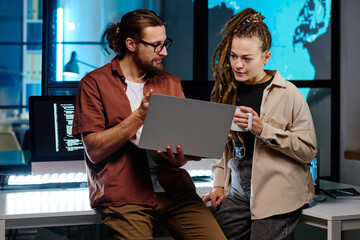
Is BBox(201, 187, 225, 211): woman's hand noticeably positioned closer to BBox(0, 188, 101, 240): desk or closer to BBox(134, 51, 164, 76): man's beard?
BBox(0, 188, 101, 240): desk

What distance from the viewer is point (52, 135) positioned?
229 centimetres

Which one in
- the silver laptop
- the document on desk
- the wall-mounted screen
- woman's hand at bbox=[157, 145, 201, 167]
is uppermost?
the wall-mounted screen

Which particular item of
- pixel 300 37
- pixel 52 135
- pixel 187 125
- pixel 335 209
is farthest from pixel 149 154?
pixel 300 37

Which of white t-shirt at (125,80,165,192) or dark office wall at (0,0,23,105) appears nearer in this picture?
white t-shirt at (125,80,165,192)

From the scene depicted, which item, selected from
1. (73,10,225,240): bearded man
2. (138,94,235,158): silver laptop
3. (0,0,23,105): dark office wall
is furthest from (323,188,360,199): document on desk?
(0,0,23,105): dark office wall

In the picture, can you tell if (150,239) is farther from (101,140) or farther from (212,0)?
(212,0)

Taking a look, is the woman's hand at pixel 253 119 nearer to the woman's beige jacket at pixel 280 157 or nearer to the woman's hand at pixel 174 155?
the woman's beige jacket at pixel 280 157

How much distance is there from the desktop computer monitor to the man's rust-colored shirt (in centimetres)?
53

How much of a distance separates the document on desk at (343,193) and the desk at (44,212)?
107 centimetres

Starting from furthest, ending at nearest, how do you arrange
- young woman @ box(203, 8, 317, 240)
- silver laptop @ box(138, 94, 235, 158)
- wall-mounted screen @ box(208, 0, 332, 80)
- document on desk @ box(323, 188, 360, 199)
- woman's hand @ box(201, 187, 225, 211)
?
wall-mounted screen @ box(208, 0, 332, 80) → document on desk @ box(323, 188, 360, 199) → woman's hand @ box(201, 187, 225, 211) → young woman @ box(203, 8, 317, 240) → silver laptop @ box(138, 94, 235, 158)

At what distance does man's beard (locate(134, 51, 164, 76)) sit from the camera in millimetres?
1850

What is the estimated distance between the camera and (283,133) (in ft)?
5.79

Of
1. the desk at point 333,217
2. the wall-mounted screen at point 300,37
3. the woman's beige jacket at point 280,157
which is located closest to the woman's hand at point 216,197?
the woman's beige jacket at point 280,157

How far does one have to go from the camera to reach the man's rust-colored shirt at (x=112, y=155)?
1720 millimetres
